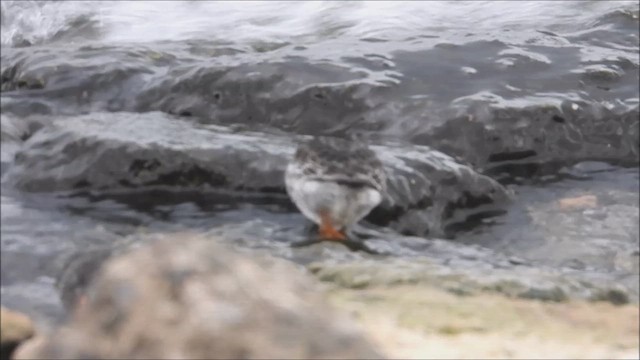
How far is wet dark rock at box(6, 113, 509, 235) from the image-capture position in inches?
239

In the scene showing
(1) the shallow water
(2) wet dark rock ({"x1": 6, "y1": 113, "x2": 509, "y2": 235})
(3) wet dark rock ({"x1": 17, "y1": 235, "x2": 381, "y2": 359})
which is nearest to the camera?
(3) wet dark rock ({"x1": 17, "y1": 235, "x2": 381, "y2": 359})

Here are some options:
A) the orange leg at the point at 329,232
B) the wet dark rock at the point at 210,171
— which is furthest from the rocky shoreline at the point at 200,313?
the wet dark rock at the point at 210,171

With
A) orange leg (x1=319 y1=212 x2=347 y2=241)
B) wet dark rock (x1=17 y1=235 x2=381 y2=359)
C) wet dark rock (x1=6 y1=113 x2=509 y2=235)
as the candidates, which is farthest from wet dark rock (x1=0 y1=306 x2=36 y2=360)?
wet dark rock (x1=6 y1=113 x2=509 y2=235)

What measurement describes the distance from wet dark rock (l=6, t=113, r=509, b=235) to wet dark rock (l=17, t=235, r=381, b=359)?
3.98 metres

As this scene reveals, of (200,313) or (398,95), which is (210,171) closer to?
(398,95)

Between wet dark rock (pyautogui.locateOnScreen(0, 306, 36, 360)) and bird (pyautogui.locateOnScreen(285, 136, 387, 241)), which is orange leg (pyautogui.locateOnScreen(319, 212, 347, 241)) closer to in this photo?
bird (pyautogui.locateOnScreen(285, 136, 387, 241))

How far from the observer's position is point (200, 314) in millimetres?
1817

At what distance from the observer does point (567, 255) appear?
18.0 ft

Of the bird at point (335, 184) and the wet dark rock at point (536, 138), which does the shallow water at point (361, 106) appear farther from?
the bird at point (335, 184)

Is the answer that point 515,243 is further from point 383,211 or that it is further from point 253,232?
point 253,232

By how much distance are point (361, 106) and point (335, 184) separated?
2.21 metres

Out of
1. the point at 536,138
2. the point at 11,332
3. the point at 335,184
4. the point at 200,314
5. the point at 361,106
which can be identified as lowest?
the point at 536,138

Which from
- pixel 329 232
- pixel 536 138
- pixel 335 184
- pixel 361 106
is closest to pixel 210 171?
pixel 329 232

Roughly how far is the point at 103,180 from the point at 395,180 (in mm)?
1603
